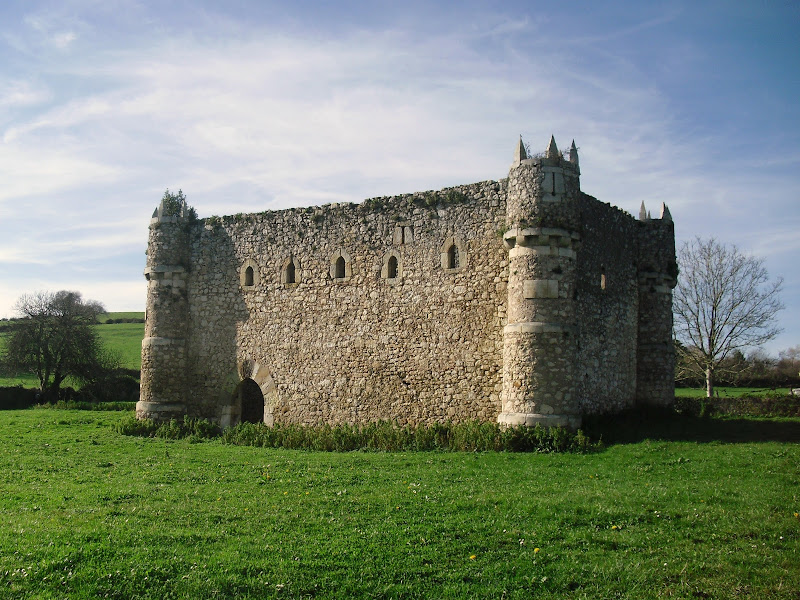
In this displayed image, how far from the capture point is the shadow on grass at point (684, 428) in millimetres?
17625

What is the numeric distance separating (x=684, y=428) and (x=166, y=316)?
15734 mm

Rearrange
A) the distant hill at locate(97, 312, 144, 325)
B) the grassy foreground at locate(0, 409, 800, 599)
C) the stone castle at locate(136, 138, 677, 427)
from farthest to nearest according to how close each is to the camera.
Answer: the distant hill at locate(97, 312, 144, 325) → the stone castle at locate(136, 138, 677, 427) → the grassy foreground at locate(0, 409, 800, 599)

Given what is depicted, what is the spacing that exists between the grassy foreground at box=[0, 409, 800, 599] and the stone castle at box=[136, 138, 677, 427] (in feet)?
12.6

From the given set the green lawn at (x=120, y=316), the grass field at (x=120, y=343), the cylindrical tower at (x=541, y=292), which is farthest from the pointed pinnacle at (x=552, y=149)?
the green lawn at (x=120, y=316)

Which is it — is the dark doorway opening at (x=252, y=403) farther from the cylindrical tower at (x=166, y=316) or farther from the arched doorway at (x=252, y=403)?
the cylindrical tower at (x=166, y=316)

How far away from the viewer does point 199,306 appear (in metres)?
24.6

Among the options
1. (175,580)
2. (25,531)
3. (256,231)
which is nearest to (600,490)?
(175,580)

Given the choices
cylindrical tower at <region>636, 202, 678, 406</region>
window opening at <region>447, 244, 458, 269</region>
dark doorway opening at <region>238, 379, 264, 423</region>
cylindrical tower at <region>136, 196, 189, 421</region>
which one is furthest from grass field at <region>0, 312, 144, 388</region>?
cylindrical tower at <region>636, 202, 678, 406</region>

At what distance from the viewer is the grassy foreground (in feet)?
26.3

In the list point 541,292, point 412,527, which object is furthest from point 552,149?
point 412,527

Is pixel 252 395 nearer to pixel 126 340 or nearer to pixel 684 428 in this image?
pixel 684 428

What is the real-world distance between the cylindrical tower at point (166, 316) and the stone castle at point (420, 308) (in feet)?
0.15

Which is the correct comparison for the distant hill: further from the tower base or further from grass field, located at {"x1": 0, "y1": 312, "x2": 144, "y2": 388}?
the tower base

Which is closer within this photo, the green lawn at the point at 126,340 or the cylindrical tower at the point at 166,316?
the cylindrical tower at the point at 166,316
